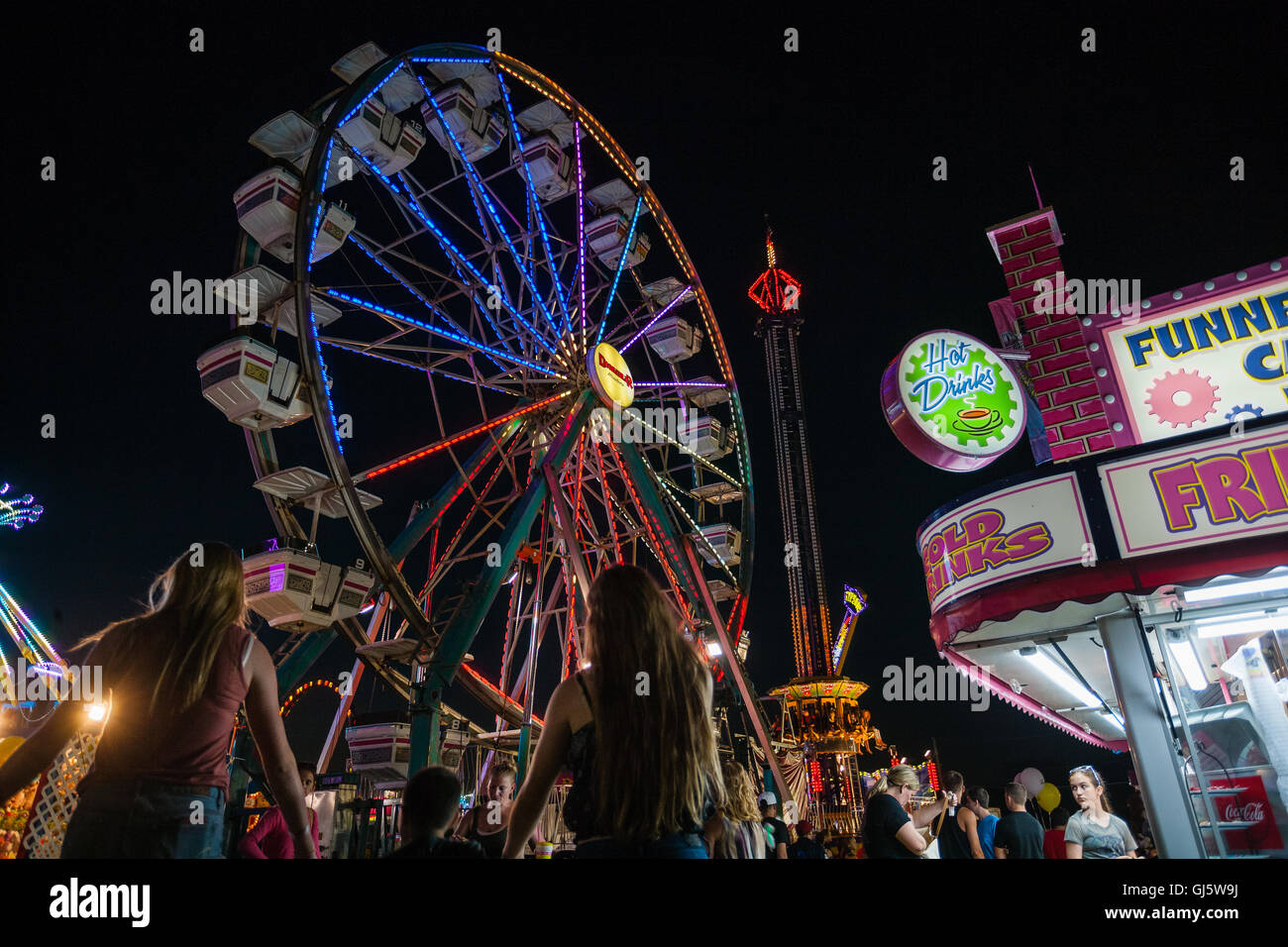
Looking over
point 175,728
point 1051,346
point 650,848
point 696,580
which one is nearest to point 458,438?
point 696,580

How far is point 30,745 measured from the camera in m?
2.04

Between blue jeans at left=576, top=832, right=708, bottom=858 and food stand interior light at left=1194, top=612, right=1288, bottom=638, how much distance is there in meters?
5.06

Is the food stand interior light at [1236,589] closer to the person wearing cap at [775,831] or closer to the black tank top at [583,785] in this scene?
the person wearing cap at [775,831]

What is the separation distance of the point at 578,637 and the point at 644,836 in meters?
12.1

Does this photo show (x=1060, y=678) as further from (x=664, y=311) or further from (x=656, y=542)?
(x=664, y=311)

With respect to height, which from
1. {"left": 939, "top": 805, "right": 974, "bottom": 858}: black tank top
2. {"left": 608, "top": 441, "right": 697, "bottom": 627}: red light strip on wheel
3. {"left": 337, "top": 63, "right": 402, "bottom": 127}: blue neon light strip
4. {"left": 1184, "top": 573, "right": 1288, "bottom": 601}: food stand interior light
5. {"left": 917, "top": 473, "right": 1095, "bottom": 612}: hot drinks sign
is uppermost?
{"left": 337, "top": 63, "right": 402, "bottom": 127}: blue neon light strip

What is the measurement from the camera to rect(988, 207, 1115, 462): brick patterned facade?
20.8ft

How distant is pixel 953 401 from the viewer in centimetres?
662

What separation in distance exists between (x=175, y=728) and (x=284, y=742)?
1.03ft

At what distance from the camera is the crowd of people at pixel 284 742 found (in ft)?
6.35

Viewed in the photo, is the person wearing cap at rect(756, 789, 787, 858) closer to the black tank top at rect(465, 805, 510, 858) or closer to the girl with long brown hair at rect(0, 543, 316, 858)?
the black tank top at rect(465, 805, 510, 858)

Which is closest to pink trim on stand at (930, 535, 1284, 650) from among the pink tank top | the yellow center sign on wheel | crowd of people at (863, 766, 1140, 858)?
crowd of people at (863, 766, 1140, 858)
